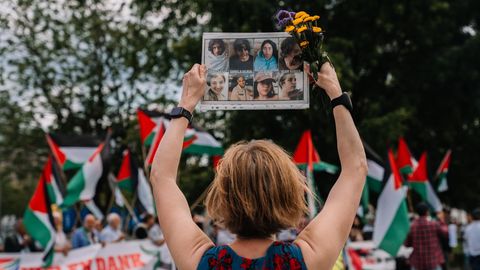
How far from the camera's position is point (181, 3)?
79.6 ft

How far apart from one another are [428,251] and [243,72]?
9389 millimetres

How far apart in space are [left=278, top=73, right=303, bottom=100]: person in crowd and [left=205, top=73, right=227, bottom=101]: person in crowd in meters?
0.23

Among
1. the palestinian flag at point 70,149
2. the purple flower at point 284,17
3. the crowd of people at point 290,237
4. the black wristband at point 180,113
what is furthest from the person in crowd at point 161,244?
the black wristband at point 180,113

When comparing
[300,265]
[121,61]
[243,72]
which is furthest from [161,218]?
[121,61]

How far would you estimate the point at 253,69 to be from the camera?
9.60 feet

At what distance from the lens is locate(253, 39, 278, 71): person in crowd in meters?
2.87

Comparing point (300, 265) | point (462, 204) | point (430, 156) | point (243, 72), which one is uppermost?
point (243, 72)

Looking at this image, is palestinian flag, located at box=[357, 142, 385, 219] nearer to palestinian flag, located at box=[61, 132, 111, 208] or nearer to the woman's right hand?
palestinian flag, located at box=[61, 132, 111, 208]

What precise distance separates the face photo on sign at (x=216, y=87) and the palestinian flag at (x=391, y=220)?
858cm

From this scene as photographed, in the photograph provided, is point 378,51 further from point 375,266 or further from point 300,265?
point 300,265

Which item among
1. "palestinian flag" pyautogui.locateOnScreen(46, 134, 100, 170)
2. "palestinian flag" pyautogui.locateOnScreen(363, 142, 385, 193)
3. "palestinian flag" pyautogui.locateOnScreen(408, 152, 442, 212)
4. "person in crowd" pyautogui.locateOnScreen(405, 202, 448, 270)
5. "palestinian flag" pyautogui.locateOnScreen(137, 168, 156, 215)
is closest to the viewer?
"person in crowd" pyautogui.locateOnScreen(405, 202, 448, 270)

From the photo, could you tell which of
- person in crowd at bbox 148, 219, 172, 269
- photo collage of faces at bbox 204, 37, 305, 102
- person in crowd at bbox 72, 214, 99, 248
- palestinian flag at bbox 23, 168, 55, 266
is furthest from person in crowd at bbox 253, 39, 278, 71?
person in crowd at bbox 72, 214, 99, 248

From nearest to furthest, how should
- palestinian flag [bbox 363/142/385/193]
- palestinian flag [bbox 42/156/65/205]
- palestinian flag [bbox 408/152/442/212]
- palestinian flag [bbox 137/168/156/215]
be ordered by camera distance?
palestinian flag [bbox 42/156/65/205]
palestinian flag [bbox 137/168/156/215]
palestinian flag [bbox 363/142/385/193]
palestinian flag [bbox 408/152/442/212]

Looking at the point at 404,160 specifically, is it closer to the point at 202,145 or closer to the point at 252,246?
the point at 202,145
